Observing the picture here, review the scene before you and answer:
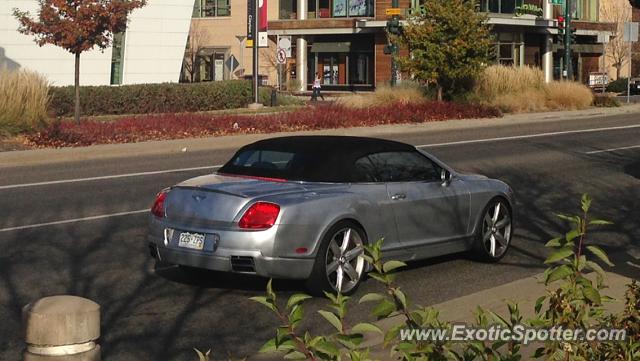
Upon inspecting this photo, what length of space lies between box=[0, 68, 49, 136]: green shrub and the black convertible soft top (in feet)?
55.7

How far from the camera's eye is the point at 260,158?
1001 centimetres

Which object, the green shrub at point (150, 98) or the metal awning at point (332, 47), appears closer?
the green shrub at point (150, 98)

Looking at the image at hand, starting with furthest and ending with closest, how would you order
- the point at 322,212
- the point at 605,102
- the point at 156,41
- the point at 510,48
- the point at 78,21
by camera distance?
the point at 510,48
the point at 156,41
the point at 605,102
the point at 78,21
the point at 322,212

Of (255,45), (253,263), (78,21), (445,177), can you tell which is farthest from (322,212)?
(255,45)

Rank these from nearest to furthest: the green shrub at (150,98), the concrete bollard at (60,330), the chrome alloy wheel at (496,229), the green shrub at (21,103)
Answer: the concrete bollard at (60,330) → the chrome alloy wheel at (496,229) → the green shrub at (21,103) → the green shrub at (150,98)

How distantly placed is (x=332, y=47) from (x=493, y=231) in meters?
64.4

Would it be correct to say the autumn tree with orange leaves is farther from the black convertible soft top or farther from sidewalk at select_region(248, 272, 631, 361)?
sidewalk at select_region(248, 272, 631, 361)

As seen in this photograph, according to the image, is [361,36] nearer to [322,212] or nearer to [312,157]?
[312,157]

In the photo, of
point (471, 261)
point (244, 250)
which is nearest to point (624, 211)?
point (471, 261)

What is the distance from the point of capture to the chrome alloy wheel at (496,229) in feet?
35.7

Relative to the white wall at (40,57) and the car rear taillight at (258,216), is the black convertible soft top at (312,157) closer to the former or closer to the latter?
the car rear taillight at (258,216)

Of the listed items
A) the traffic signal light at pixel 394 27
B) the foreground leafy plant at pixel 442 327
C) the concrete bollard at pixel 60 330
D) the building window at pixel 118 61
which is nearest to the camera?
the foreground leafy plant at pixel 442 327

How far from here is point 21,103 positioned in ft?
87.4

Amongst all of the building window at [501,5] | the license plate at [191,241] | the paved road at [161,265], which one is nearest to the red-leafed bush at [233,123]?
the paved road at [161,265]
